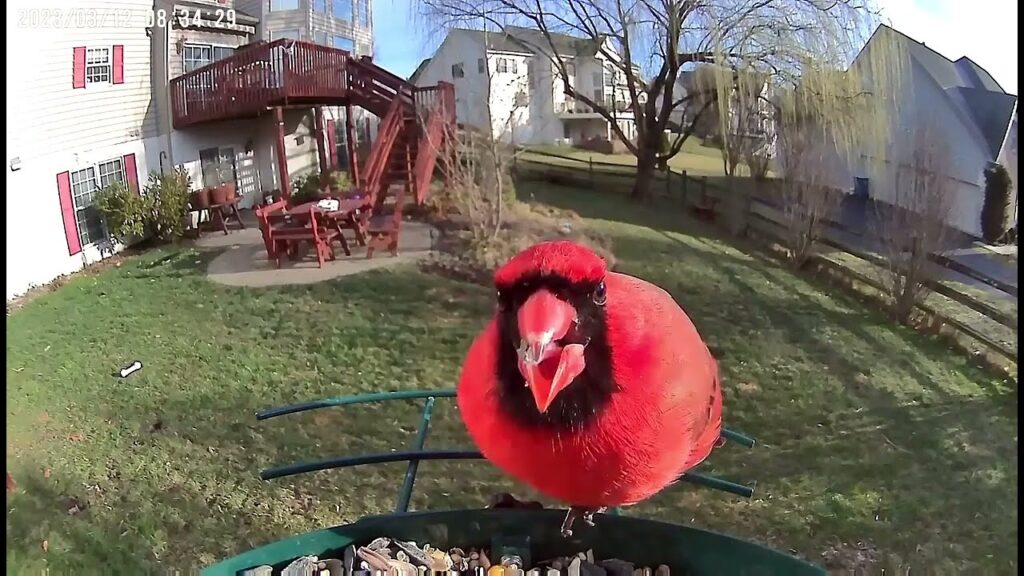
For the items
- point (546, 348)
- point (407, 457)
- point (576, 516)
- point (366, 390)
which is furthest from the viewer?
point (366, 390)

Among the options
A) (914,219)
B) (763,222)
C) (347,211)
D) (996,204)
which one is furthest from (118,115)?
(996,204)

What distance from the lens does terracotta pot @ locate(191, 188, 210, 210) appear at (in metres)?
1.24

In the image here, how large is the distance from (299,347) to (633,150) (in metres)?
0.65

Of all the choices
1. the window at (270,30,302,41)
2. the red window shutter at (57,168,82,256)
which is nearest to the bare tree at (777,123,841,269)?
the window at (270,30,302,41)

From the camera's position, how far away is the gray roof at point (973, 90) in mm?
1177

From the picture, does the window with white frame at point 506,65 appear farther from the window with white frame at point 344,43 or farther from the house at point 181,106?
the window with white frame at point 344,43

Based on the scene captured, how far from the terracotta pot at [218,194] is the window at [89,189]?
136mm

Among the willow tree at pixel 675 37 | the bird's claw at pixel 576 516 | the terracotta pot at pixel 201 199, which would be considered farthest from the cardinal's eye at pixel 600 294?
the terracotta pot at pixel 201 199

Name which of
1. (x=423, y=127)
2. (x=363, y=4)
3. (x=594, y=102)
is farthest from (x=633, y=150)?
(x=363, y=4)

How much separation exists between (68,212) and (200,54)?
333mm

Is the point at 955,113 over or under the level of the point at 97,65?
under

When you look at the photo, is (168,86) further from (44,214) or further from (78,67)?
(44,214)

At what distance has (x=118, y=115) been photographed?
1202 mm
